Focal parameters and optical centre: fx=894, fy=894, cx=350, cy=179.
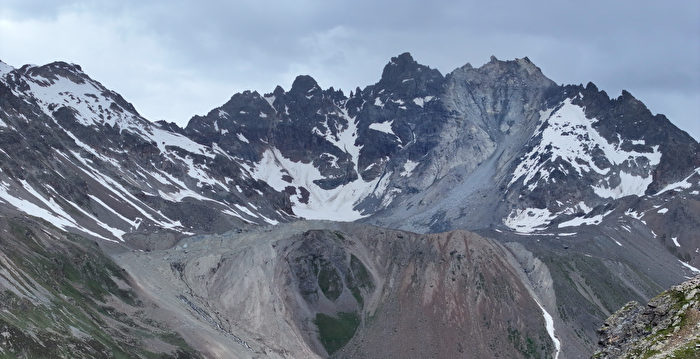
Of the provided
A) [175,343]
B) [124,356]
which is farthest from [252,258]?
[124,356]

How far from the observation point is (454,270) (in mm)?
191000

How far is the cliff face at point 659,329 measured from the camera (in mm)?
29028

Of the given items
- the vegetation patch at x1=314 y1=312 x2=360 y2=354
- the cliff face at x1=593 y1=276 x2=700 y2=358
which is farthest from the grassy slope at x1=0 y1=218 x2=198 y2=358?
the cliff face at x1=593 y1=276 x2=700 y2=358

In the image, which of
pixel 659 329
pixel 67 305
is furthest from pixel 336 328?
pixel 659 329

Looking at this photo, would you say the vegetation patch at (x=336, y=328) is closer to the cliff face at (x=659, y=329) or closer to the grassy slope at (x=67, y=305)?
the grassy slope at (x=67, y=305)

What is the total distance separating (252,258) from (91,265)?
4335cm

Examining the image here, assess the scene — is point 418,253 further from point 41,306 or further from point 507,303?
point 41,306

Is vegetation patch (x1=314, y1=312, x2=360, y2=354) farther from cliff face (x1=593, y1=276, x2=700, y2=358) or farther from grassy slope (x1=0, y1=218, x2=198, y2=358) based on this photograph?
cliff face (x1=593, y1=276, x2=700, y2=358)

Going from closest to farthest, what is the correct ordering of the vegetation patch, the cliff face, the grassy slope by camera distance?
the cliff face < the grassy slope < the vegetation patch

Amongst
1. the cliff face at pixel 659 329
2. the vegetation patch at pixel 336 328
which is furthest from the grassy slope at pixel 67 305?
the cliff face at pixel 659 329

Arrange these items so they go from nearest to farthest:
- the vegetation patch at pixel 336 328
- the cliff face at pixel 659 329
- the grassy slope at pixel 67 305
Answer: the cliff face at pixel 659 329
the grassy slope at pixel 67 305
the vegetation patch at pixel 336 328

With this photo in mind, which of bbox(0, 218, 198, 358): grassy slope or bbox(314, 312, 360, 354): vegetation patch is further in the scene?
bbox(314, 312, 360, 354): vegetation patch

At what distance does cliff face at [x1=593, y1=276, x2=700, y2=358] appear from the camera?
1143 inches

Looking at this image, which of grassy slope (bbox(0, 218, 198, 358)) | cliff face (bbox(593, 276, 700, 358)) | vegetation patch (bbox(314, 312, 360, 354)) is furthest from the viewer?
vegetation patch (bbox(314, 312, 360, 354))
